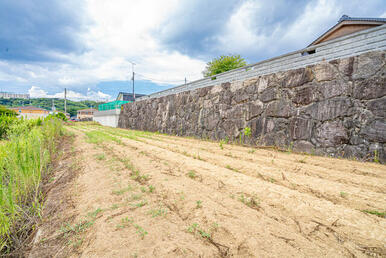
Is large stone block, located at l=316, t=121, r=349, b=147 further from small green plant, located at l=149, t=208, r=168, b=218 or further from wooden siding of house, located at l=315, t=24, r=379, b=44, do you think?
wooden siding of house, located at l=315, t=24, r=379, b=44

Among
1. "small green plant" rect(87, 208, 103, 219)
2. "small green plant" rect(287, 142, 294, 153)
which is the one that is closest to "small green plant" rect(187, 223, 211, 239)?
"small green plant" rect(87, 208, 103, 219)

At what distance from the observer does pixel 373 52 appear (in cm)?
411

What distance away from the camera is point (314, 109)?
496 centimetres

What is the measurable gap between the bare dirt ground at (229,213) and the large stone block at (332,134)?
4.42ft

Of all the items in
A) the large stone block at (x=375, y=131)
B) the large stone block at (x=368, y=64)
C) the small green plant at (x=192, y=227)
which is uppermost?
the large stone block at (x=368, y=64)

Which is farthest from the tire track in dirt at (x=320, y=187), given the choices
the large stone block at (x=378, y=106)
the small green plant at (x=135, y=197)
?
the large stone block at (x=378, y=106)

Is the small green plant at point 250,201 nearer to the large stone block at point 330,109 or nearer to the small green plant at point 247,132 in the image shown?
the large stone block at point 330,109

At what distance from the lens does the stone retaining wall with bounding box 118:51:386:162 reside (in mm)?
4039

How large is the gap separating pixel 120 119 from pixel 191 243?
21055 millimetres

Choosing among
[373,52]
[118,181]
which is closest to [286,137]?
[373,52]

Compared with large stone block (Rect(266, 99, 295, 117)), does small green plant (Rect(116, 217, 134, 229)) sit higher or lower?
lower

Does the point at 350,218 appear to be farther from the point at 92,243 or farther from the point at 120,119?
the point at 120,119

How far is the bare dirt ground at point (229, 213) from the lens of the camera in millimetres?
1379

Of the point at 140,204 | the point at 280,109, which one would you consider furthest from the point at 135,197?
the point at 280,109
